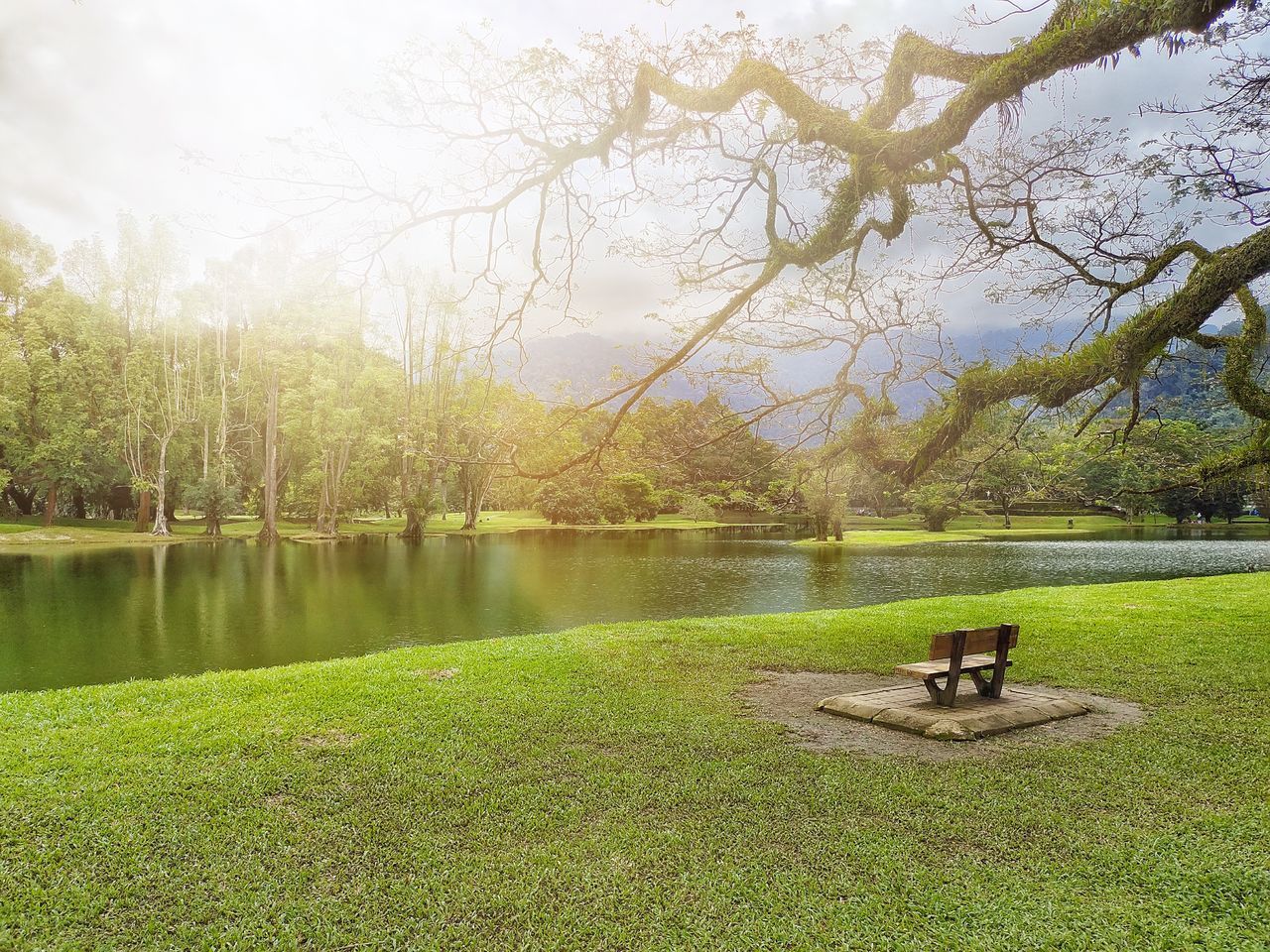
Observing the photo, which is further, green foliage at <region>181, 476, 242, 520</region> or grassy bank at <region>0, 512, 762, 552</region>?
green foliage at <region>181, 476, 242, 520</region>

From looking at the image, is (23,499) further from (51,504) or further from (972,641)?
(972,641)

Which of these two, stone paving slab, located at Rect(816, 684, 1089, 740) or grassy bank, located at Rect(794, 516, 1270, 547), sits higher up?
stone paving slab, located at Rect(816, 684, 1089, 740)

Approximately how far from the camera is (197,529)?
4809cm

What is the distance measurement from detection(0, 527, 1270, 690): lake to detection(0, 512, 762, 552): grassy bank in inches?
180

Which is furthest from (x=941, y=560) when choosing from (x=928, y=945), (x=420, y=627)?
(x=928, y=945)

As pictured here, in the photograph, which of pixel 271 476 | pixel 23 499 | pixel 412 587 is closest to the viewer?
pixel 412 587

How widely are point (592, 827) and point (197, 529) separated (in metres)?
51.2

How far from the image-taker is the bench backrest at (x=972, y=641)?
6668 millimetres

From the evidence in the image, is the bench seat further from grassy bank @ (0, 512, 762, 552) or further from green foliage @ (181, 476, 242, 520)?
green foliage @ (181, 476, 242, 520)

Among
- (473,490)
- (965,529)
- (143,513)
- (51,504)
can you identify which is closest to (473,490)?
(473,490)

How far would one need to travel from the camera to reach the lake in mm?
15414

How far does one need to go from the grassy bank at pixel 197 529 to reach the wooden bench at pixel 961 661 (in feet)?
135

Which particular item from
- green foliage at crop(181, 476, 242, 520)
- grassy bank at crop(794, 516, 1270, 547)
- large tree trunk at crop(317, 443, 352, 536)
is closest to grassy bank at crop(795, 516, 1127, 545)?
grassy bank at crop(794, 516, 1270, 547)

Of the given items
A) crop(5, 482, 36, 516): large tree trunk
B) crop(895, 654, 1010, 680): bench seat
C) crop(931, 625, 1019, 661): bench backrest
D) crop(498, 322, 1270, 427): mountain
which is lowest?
crop(895, 654, 1010, 680): bench seat
